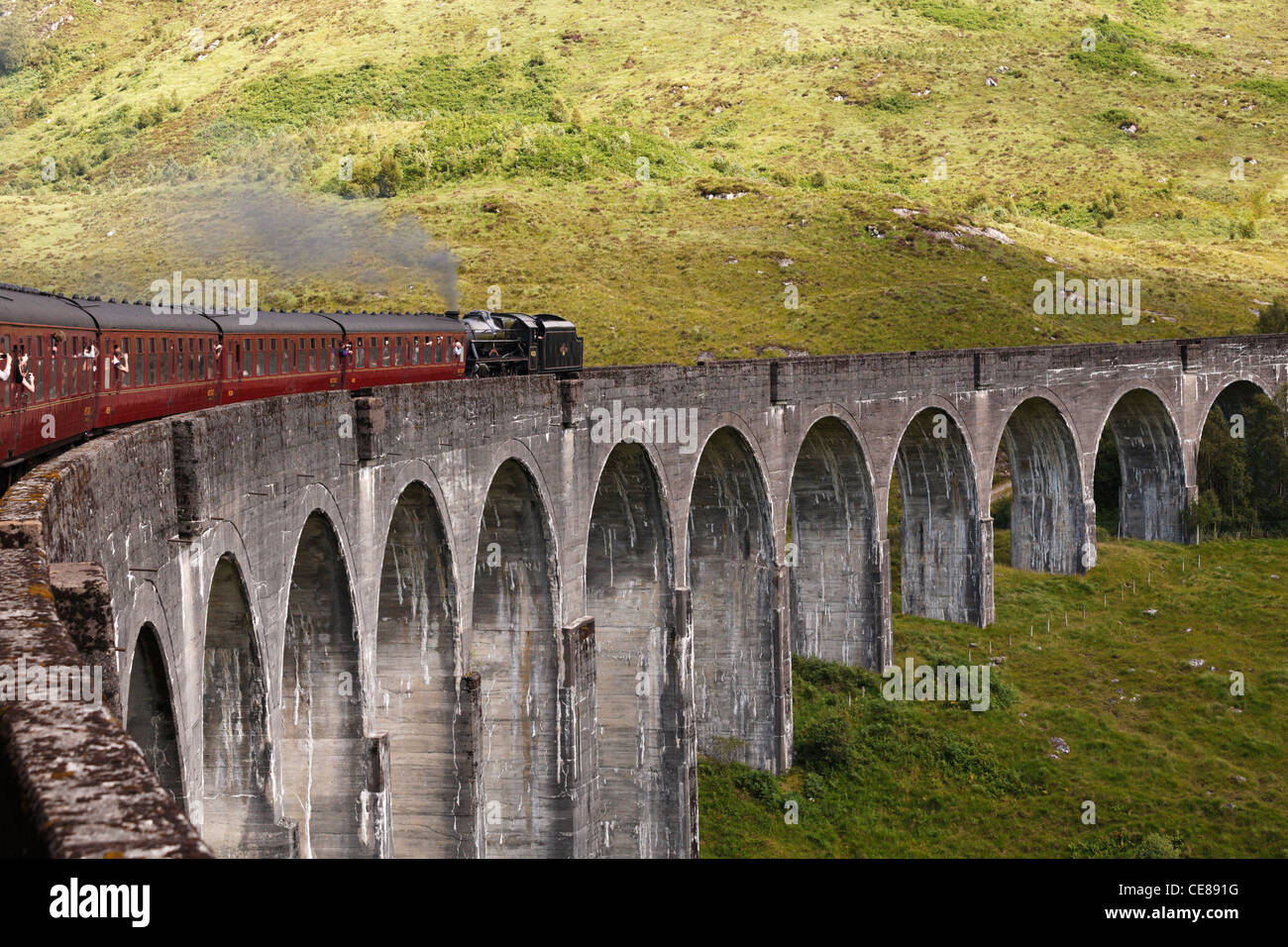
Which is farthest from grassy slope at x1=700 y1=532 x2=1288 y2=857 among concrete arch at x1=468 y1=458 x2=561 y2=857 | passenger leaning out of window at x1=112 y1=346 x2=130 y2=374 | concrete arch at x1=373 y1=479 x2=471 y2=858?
passenger leaning out of window at x1=112 y1=346 x2=130 y2=374

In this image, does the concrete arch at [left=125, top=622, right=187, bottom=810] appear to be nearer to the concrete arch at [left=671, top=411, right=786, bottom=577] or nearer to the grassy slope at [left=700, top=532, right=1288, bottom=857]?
the concrete arch at [left=671, top=411, right=786, bottom=577]

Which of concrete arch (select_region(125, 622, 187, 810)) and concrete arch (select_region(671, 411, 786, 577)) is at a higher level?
concrete arch (select_region(671, 411, 786, 577))

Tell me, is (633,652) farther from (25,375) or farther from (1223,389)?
(1223,389)

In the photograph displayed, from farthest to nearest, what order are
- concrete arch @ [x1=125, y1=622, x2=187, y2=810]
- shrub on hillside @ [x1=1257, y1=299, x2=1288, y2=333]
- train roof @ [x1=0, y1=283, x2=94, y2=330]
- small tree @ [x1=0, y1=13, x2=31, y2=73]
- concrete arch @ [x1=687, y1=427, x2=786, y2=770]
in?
small tree @ [x1=0, y1=13, x2=31, y2=73], shrub on hillside @ [x1=1257, y1=299, x2=1288, y2=333], concrete arch @ [x1=687, y1=427, x2=786, y2=770], train roof @ [x1=0, y1=283, x2=94, y2=330], concrete arch @ [x1=125, y1=622, x2=187, y2=810]

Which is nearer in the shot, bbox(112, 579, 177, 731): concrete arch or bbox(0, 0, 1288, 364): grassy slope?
bbox(112, 579, 177, 731): concrete arch

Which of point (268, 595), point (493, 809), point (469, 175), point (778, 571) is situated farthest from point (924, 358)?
point (469, 175)

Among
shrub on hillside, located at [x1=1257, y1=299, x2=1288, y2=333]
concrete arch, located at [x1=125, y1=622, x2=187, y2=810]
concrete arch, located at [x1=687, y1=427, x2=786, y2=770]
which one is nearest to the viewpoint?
concrete arch, located at [x1=125, y1=622, x2=187, y2=810]

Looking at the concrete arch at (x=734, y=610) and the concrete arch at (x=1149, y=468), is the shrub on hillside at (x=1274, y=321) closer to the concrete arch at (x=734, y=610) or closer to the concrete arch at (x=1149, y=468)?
the concrete arch at (x=1149, y=468)
